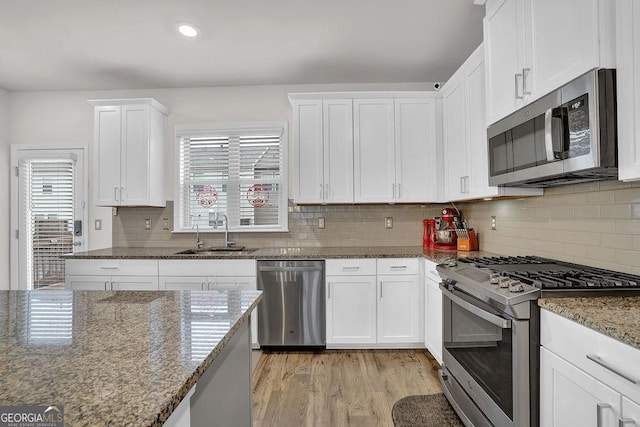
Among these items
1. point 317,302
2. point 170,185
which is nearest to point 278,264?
point 317,302

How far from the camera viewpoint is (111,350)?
0.86m

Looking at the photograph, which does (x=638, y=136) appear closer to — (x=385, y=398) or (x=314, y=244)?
(x=385, y=398)

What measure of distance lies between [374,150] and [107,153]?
2701mm

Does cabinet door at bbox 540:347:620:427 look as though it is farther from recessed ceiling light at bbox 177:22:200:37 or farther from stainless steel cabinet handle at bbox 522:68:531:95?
recessed ceiling light at bbox 177:22:200:37

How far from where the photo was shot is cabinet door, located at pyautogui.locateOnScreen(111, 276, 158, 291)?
125 inches

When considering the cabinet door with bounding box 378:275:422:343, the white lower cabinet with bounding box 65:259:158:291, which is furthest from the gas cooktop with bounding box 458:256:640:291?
the white lower cabinet with bounding box 65:259:158:291

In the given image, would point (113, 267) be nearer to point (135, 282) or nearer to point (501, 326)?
point (135, 282)

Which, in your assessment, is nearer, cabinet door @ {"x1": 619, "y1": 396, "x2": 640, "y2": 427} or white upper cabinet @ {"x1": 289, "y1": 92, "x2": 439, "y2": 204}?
cabinet door @ {"x1": 619, "y1": 396, "x2": 640, "y2": 427}

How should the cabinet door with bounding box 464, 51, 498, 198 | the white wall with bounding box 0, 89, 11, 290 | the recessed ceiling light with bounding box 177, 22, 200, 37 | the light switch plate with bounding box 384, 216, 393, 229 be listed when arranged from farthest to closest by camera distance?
the white wall with bounding box 0, 89, 11, 290 < the light switch plate with bounding box 384, 216, 393, 229 < the recessed ceiling light with bounding box 177, 22, 200, 37 < the cabinet door with bounding box 464, 51, 498, 198

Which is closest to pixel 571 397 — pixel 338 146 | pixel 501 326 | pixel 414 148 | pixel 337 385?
pixel 501 326

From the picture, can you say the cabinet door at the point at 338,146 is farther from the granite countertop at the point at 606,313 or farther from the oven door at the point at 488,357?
the granite countertop at the point at 606,313

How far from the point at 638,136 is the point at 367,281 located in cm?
217

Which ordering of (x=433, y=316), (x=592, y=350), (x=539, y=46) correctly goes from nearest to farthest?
1. (x=592, y=350)
2. (x=539, y=46)
3. (x=433, y=316)

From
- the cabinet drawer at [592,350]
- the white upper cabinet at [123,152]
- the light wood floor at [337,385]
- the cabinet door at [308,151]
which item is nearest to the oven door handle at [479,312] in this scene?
the cabinet drawer at [592,350]
